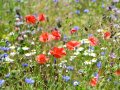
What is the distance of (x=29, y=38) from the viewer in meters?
4.87

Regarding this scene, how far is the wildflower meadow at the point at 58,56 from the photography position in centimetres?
370

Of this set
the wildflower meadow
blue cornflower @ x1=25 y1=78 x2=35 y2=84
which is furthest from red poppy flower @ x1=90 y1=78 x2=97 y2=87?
blue cornflower @ x1=25 y1=78 x2=35 y2=84

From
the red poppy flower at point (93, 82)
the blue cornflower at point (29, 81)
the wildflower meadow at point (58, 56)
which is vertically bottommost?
the wildflower meadow at point (58, 56)

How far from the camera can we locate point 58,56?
365 cm

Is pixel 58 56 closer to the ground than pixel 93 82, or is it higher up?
higher up

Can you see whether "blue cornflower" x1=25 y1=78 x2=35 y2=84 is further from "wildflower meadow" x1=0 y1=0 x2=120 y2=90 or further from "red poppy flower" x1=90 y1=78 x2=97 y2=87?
"red poppy flower" x1=90 y1=78 x2=97 y2=87

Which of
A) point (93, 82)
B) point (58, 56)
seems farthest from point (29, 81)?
point (93, 82)

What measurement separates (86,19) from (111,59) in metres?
1.71

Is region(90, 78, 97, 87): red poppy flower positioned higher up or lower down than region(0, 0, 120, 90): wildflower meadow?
higher up

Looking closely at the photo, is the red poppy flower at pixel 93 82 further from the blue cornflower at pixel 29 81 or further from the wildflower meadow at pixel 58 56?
the blue cornflower at pixel 29 81

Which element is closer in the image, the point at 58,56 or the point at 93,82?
the point at 93,82

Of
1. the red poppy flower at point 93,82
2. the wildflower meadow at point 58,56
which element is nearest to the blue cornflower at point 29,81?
the wildflower meadow at point 58,56

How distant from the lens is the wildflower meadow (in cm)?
370

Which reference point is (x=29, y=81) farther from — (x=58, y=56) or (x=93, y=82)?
(x=93, y=82)
